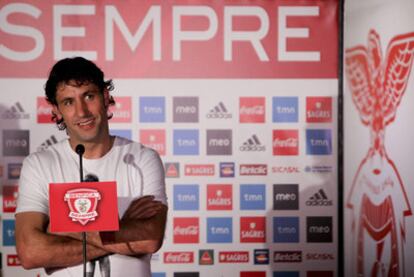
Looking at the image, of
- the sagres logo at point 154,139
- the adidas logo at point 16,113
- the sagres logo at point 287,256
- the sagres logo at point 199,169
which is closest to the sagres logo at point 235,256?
the sagres logo at point 287,256

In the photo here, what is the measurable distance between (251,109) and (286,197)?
621 mm

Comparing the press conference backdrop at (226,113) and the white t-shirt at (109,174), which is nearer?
the white t-shirt at (109,174)

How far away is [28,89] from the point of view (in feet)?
10.8

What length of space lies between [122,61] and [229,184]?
3.46ft

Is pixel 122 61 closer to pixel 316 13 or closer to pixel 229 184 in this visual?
pixel 229 184

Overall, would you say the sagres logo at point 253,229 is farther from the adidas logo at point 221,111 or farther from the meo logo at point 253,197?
the adidas logo at point 221,111

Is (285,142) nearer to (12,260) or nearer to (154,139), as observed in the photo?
(154,139)

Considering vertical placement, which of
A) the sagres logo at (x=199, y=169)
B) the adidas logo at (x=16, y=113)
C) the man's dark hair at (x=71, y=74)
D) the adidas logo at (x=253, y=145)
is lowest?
the sagres logo at (x=199, y=169)

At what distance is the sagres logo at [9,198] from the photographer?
3273 mm

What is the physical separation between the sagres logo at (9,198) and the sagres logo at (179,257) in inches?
40.3

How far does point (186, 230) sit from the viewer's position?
3348 millimetres

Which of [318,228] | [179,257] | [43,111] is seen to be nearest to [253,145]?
[318,228]

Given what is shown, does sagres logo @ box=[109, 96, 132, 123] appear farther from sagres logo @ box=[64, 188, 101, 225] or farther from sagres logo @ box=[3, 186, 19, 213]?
sagres logo @ box=[64, 188, 101, 225]

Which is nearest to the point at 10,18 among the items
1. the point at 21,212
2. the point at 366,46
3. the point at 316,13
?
the point at 21,212
